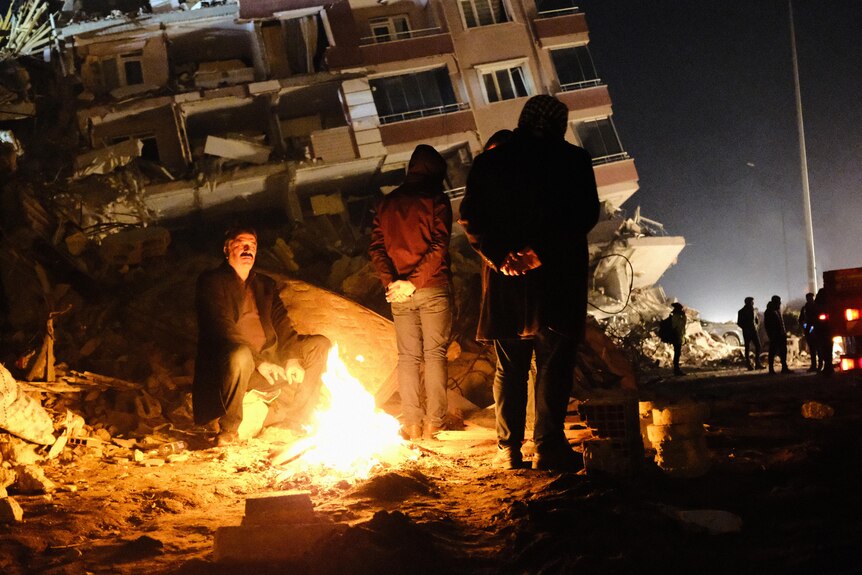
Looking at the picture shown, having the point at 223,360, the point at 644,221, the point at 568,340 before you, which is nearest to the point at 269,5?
the point at 644,221

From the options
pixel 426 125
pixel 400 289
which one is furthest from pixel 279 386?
pixel 426 125

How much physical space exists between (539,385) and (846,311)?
19.8 ft

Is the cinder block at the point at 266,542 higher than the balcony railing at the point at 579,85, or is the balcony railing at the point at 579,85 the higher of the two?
the balcony railing at the point at 579,85

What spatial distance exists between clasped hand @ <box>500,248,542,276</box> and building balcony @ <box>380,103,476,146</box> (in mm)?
23956

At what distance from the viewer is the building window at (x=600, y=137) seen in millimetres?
29391

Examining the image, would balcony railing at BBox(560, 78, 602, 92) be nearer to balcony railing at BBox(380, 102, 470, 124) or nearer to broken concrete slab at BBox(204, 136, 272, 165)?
balcony railing at BBox(380, 102, 470, 124)

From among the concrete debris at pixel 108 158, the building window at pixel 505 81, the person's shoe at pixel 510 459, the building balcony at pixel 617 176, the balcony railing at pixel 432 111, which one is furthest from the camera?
the building window at pixel 505 81

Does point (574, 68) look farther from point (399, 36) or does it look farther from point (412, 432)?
point (412, 432)

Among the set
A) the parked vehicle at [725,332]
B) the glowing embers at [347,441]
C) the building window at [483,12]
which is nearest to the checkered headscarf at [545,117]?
the glowing embers at [347,441]

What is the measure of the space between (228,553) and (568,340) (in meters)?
2.30

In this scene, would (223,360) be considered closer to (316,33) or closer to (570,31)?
(316,33)

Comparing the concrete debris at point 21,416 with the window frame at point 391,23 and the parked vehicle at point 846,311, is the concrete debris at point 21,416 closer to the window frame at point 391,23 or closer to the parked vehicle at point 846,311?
the parked vehicle at point 846,311

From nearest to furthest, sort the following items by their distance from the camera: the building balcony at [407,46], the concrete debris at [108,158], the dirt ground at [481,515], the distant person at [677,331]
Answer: the dirt ground at [481,515] < the distant person at [677,331] < the concrete debris at [108,158] < the building balcony at [407,46]

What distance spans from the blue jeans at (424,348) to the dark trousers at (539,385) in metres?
1.24
